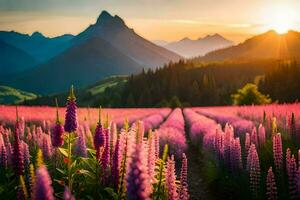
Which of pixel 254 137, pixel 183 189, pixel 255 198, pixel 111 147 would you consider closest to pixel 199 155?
pixel 254 137

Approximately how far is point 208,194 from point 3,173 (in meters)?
5.31

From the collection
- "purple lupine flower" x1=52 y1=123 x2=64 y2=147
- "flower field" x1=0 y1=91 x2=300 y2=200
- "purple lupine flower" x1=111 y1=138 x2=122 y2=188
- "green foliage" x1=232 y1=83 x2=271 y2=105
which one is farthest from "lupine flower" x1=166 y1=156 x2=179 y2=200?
"green foliage" x1=232 y1=83 x2=271 y2=105

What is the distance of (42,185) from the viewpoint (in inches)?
102

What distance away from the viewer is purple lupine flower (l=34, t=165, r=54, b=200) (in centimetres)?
256

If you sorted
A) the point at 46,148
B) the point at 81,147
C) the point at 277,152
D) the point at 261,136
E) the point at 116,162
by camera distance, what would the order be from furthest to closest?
the point at 261,136 → the point at 277,152 → the point at 46,148 → the point at 81,147 → the point at 116,162

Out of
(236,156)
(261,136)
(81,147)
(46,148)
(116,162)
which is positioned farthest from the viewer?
(261,136)

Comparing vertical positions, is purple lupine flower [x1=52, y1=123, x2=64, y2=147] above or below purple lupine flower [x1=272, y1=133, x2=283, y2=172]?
above

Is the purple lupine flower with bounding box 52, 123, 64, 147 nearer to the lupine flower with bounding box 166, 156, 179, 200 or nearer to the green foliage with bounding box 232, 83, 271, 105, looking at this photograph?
the lupine flower with bounding box 166, 156, 179, 200

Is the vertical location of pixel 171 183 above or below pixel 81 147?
below

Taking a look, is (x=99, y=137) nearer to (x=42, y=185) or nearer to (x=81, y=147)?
(x=81, y=147)

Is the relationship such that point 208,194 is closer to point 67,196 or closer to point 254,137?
point 254,137

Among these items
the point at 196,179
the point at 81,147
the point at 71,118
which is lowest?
the point at 196,179

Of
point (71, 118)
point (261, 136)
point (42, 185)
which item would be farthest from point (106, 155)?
point (261, 136)

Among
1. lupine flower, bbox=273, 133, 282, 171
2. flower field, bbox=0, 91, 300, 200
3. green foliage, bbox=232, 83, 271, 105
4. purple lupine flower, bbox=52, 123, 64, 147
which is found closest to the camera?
flower field, bbox=0, 91, 300, 200
